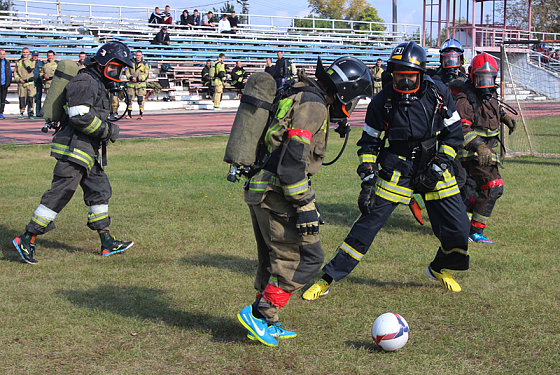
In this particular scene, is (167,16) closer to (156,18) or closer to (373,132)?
(156,18)

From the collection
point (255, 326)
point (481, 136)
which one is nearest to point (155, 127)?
point (481, 136)

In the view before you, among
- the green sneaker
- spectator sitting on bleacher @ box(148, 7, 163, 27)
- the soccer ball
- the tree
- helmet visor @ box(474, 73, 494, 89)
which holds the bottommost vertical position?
the green sneaker

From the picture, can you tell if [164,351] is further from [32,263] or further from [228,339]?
Result: [32,263]

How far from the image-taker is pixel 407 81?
4648mm

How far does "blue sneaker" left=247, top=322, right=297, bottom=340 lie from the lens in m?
3.99

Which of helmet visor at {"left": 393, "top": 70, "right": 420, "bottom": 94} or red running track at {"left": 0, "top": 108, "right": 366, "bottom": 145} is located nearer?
helmet visor at {"left": 393, "top": 70, "right": 420, "bottom": 94}

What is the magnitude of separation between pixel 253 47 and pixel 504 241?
27.8 m

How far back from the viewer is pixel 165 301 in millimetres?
4891

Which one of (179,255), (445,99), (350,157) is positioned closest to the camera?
(445,99)

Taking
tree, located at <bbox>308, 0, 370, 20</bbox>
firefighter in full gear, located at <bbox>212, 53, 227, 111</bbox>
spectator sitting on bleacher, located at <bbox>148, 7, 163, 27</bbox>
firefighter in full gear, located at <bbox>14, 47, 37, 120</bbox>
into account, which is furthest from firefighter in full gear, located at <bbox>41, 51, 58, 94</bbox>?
tree, located at <bbox>308, 0, 370, 20</bbox>

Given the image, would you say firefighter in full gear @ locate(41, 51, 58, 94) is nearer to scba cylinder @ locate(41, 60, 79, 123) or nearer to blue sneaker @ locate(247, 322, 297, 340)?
scba cylinder @ locate(41, 60, 79, 123)

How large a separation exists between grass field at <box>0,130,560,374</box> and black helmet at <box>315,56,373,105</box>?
1.87 m

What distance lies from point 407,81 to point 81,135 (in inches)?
142

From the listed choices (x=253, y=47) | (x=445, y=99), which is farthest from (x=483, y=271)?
(x=253, y=47)
